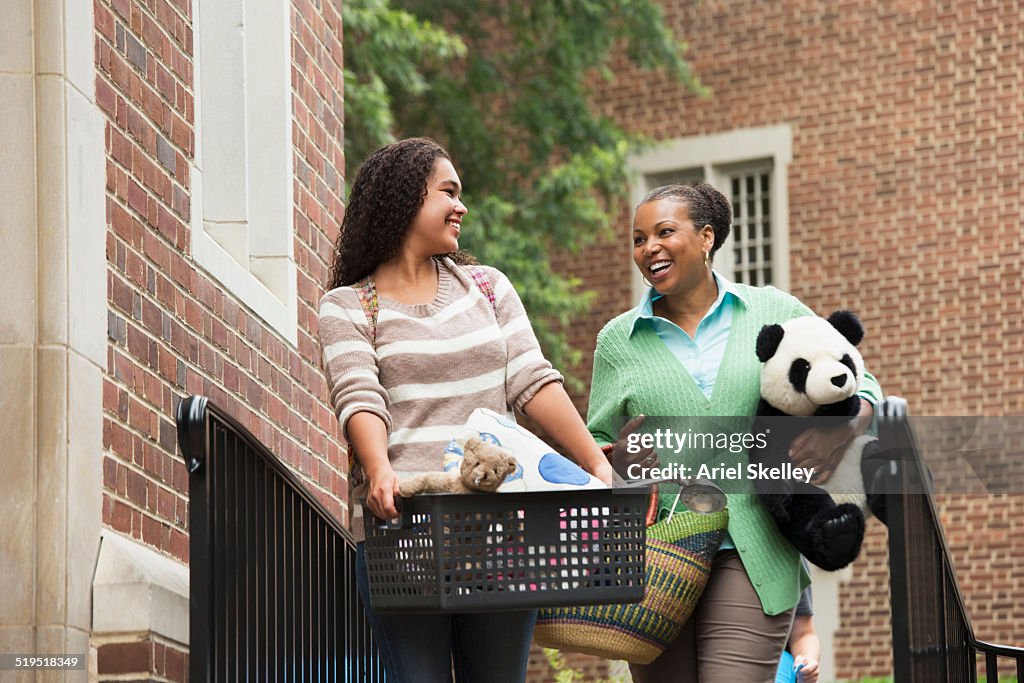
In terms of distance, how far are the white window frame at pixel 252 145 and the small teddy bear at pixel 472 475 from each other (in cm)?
240

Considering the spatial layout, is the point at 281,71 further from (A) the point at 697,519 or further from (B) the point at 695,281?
(A) the point at 697,519

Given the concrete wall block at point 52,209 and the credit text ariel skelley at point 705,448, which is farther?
the credit text ariel skelley at point 705,448

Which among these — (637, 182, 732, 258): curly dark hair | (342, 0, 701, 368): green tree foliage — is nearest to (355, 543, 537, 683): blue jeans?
(637, 182, 732, 258): curly dark hair

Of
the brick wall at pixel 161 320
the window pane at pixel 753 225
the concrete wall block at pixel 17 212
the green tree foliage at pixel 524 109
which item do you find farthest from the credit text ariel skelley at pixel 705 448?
the window pane at pixel 753 225

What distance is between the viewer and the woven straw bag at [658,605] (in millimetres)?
4492

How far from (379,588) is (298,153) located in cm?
324

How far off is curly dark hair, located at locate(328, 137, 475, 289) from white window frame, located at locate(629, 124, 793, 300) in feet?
40.5

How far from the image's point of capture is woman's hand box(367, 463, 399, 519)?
3.80 meters

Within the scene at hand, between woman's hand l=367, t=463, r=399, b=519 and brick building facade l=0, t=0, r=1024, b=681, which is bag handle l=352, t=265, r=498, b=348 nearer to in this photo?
woman's hand l=367, t=463, r=399, b=519

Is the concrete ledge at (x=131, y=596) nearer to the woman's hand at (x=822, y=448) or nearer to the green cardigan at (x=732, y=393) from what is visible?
the green cardigan at (x=732, y=393)

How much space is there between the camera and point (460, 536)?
12.2ft

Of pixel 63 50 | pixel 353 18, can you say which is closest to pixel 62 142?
pixel 63 50

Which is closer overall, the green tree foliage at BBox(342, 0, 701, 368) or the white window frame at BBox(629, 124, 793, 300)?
the green tree foliage at BBox(342, 0, 701, 368)

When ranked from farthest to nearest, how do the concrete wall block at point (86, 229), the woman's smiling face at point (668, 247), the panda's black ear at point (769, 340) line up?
the woman's smiling face at point (668, 247)
the panda's black ear at point (769, 340)
the concrete wall block at point (86, 229)
